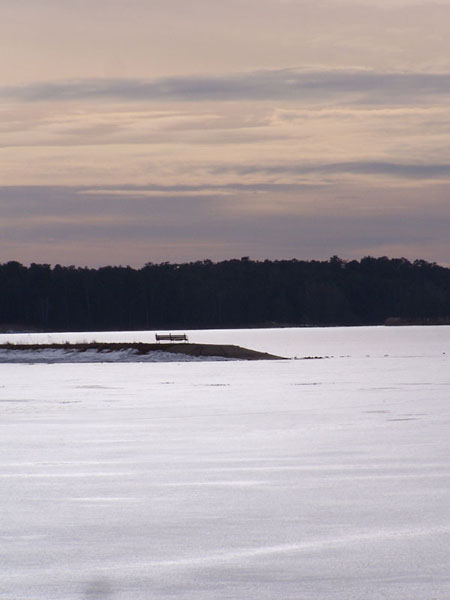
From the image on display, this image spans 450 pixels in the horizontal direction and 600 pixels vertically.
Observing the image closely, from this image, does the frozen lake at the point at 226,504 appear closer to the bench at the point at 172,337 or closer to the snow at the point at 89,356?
the snow at the point at 89,356

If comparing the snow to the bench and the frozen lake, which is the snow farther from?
the frozen lake

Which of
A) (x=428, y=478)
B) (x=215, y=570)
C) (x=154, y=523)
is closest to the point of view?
(x=215, y=570)

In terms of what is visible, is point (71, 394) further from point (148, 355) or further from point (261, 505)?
point (148, 355)

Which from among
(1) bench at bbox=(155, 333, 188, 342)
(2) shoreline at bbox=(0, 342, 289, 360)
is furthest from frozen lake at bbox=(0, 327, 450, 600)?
(1) bench at bbox=(155, 333, 188, 342)

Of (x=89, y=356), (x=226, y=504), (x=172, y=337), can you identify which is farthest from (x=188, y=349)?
(x=226, y=504)

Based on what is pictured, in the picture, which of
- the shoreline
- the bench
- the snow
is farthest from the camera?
the bench

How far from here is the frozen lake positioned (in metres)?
9.27

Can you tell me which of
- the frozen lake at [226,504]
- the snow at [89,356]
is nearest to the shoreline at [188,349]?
the snow at [89,356]

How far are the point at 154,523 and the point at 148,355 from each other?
67.7 metres

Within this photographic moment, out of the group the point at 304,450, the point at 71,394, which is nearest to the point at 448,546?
the point at 304,450

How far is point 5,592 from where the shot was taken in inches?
348

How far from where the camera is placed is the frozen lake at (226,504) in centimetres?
927

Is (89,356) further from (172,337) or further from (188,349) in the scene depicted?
(172,337)

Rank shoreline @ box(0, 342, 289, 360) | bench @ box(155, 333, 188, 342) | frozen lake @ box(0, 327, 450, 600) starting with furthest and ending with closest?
bench @ box(155, 333, 188, 342)
shoreline @ box(0, 342, 289, 360)
frozen lake @ box(0, 327, 450, 600)
